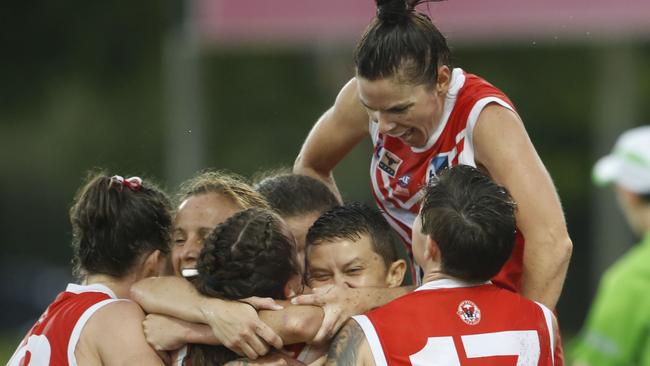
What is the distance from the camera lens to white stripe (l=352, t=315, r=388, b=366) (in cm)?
405

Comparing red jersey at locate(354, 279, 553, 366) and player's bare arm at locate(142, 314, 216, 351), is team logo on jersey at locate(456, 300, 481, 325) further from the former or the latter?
player's bare arm at locate(142, 314, 216, 351)

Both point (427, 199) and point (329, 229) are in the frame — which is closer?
point (427, 199)

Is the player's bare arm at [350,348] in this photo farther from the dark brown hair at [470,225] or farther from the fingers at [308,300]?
the dark brown hair at [470,225]

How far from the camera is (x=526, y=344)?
4.16m

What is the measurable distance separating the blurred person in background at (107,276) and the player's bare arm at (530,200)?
121cm

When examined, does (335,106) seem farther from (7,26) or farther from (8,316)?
(7,26)

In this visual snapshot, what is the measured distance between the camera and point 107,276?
4.59 meters

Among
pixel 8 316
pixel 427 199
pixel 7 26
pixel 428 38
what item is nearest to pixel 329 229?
pixel 427 199

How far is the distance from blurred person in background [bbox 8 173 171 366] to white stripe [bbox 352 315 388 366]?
2.29 feet

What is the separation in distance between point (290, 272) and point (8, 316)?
1859cm

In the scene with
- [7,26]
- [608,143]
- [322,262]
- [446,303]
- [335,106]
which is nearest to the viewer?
[446,303]

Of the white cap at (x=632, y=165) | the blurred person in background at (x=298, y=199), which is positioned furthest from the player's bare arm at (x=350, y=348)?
the white cap at (x=632, y=165)

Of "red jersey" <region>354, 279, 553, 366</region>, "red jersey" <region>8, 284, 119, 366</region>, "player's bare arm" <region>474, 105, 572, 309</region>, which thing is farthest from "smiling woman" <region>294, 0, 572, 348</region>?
"red jersey" <region>8, 284, 119, 366</region>

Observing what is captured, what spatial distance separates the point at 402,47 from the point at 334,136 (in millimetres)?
1008
